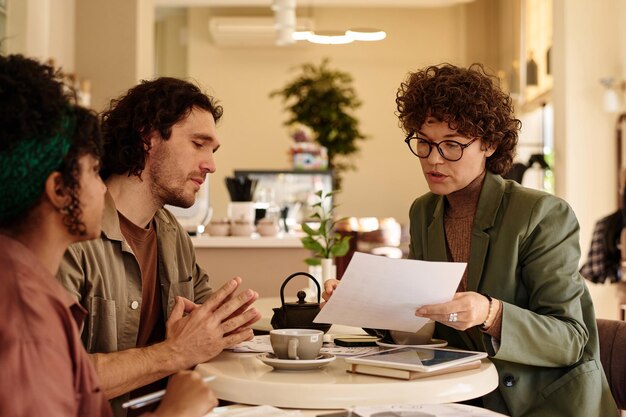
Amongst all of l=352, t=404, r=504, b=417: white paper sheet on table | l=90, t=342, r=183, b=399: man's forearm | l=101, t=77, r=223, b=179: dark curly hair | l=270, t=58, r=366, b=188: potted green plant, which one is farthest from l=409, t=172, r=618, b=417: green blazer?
l=270, t=58, r=366, b=188: potted green plant

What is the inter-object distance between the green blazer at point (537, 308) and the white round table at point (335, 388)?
0.25m

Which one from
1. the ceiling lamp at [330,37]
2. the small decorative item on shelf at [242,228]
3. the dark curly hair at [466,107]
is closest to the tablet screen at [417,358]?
the dark curly hair at [466,107]

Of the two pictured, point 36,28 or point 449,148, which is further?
point 36,28

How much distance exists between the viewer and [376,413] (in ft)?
4.80

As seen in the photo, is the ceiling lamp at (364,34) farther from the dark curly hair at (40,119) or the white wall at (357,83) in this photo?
the white wall at (357,83)

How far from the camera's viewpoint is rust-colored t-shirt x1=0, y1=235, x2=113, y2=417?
1.05 metres

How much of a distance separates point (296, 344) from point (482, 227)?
66 cm

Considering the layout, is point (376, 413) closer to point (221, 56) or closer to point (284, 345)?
point (284, 345)

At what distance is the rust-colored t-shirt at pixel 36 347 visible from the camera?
1047 millimetres

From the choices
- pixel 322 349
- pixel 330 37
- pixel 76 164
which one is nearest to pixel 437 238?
pixel 322 349

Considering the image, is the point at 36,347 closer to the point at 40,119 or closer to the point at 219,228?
the point at 40,119

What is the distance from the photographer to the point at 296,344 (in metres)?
1.75

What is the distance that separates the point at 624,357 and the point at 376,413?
111 centimetres

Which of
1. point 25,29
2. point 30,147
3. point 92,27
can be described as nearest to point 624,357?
point 30,147
